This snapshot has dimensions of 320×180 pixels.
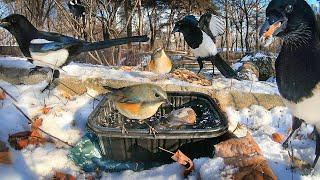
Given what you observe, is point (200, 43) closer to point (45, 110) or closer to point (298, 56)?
point (45, 110)

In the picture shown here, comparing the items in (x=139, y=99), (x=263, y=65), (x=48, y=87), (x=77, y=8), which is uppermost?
(x=77, y=8)

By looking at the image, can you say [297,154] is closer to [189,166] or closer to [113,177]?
[189,166]

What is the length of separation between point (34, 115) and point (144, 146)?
101 centimetres

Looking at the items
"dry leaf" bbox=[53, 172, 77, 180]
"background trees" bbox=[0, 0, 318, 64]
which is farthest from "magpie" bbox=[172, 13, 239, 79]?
"dry leaf" bbox=[53, 172, 77, 180]

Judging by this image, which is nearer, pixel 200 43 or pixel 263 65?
pixel 200 43

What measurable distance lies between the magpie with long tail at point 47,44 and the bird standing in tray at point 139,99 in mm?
939

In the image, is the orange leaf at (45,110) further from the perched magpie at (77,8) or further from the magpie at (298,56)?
the perched magpie at (77,8)

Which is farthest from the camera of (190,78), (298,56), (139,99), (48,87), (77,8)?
(77,8)

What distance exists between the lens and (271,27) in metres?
1.47

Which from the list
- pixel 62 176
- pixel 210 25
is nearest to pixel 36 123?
pixel 62 176

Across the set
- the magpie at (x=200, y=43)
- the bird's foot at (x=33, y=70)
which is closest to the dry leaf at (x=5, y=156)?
the bird's foot at (x=33, y=70)

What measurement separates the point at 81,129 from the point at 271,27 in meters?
1.58

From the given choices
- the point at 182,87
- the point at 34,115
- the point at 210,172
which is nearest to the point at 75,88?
the point at 34,115

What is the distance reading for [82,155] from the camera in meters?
2.23
